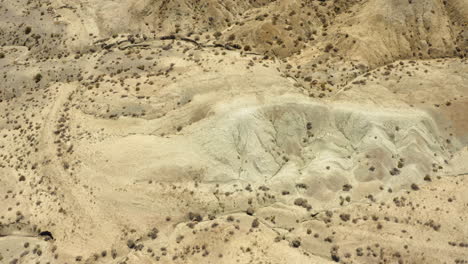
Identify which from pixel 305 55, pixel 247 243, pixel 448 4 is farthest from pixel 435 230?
pixel 448 4

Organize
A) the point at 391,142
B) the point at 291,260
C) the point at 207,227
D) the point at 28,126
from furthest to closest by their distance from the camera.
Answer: the point at 28,126 → the point at 391,142 → the point at 207,227 → the point at 291,260

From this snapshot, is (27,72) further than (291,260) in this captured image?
Yes

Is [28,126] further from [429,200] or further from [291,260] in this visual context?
[429,200]

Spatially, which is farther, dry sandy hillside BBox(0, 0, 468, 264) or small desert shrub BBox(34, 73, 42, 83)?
small desert shrub BBox(34, 73, 42, 83)

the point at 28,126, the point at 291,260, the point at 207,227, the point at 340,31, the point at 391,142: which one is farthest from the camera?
the point at 340,31

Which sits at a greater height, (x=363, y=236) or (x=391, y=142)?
(x=391, y=142)

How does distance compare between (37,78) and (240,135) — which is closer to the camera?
(240,135)

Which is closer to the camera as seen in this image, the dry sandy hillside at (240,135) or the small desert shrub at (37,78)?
the dry sandy hillside at (240,135)

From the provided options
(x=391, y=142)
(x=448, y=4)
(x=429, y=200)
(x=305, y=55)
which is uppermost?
(x=448, y=4)
